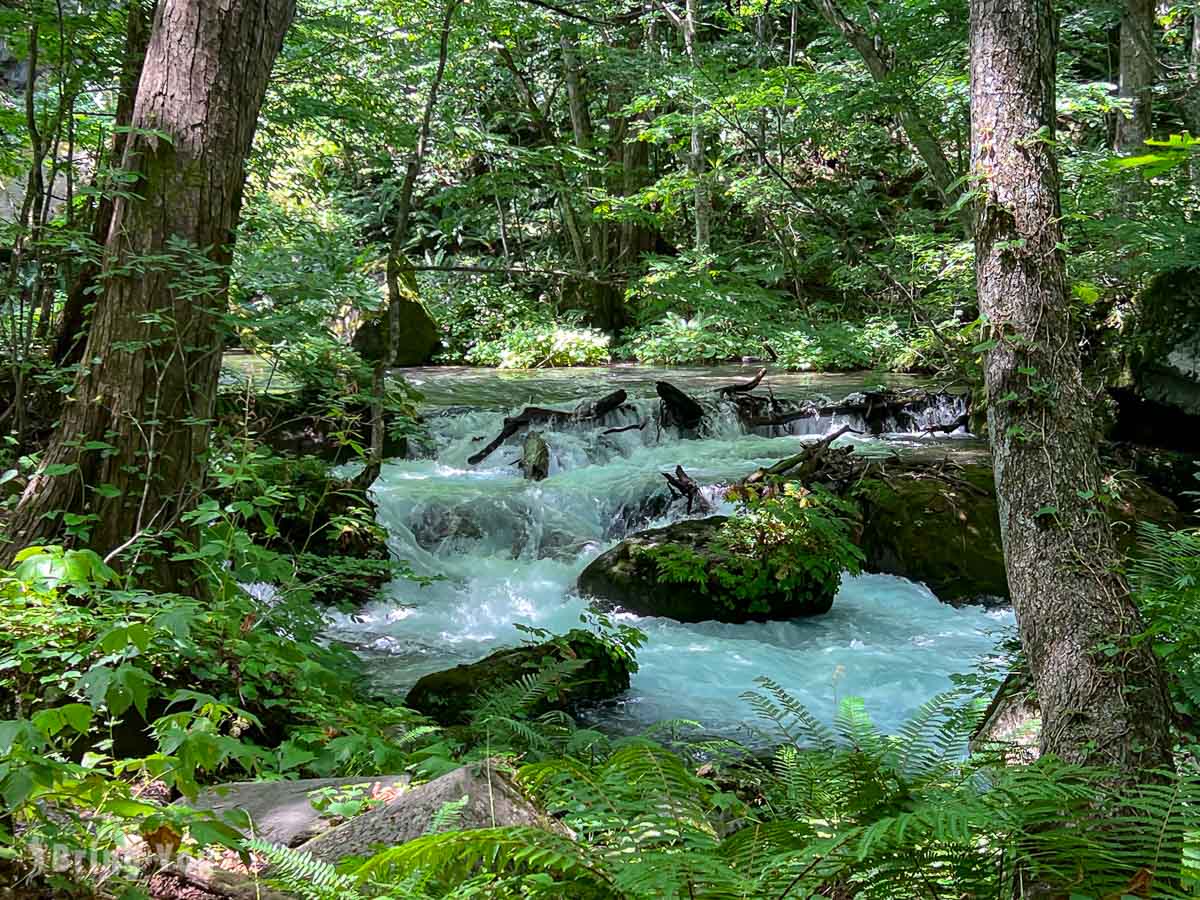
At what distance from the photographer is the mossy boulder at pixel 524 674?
5.27m

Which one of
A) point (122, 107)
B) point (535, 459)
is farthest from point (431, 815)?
point (535, 459)

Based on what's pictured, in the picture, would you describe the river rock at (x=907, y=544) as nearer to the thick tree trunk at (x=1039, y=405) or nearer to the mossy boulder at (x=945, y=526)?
the mossy boulder at (x=945, y=526)

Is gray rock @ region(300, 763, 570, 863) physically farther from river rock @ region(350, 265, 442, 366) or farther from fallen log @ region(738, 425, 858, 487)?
river rock @ region(350, 265, 442, 366)

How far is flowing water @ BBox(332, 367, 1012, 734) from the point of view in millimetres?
6621

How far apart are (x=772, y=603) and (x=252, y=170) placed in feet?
19.0

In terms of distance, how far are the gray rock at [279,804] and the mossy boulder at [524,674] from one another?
2232mm

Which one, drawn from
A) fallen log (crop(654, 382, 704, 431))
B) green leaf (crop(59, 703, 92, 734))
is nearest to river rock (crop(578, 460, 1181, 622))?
fallen log (crop(654, 382, 704, 431))

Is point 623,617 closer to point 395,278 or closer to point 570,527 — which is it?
point 570,527

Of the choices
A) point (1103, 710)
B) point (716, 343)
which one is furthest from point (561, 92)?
point (1103, 710)

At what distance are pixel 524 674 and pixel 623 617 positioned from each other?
2461 mm

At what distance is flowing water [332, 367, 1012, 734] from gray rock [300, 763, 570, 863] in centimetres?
234

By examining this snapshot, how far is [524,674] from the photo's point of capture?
18.2ft

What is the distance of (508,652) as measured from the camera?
593 cm

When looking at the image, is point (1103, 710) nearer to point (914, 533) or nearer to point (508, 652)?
point (508, 652)
